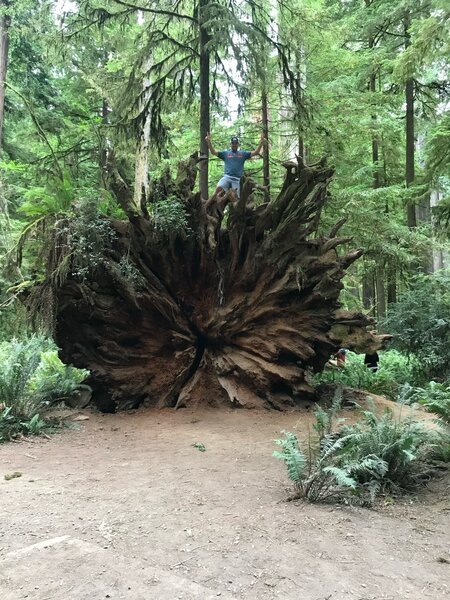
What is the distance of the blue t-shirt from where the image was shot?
29.0ft

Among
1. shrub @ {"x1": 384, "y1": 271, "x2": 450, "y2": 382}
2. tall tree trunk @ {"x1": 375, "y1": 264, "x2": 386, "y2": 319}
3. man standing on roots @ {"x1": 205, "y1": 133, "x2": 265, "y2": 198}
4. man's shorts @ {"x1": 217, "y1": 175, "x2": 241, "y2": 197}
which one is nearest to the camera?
man standing on roots @ {"x1": 205, "y1": 133, "x2": 265, "y2": 198}

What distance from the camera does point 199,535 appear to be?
11.1 feet

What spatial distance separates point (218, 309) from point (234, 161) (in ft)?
9.39

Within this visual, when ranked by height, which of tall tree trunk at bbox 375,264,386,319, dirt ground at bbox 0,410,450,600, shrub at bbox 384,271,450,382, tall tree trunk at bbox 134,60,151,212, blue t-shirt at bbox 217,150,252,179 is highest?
tall tree trunk at bbox 134,60,151,212

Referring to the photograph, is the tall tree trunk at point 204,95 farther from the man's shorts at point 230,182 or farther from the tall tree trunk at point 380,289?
the tall tree trunk at point 380,289

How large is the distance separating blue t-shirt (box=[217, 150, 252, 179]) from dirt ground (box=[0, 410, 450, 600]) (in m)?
5.33

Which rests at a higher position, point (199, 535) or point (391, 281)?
point (391, 281)

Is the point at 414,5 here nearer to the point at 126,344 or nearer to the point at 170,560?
the point at 126,344

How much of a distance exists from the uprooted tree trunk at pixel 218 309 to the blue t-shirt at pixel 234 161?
87 centimetres

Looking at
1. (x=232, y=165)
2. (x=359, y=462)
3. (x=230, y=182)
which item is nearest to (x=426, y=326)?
(x=230, y=182)

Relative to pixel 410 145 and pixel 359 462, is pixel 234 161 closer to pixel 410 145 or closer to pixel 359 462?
pixel 359 462

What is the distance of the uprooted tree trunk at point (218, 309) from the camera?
7934 millimetres

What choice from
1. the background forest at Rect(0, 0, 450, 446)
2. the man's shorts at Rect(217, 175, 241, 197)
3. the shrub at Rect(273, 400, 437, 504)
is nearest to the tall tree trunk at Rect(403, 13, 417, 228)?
the background forest at Rect(0, 0, 450, 446)

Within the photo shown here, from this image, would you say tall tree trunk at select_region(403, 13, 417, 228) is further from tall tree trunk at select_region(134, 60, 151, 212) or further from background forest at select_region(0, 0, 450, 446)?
tall tree trunk at select_region(134, 60, 151, 212)
